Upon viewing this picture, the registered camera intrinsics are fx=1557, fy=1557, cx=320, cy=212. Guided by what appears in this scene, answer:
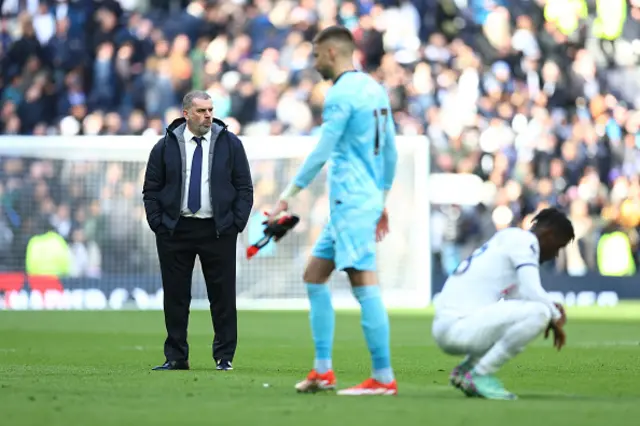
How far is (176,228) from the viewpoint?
11.8 metres

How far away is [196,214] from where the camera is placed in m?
11.8

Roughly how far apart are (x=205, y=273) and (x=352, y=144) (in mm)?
3160

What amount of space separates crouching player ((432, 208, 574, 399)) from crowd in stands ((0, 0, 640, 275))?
15.9 meters

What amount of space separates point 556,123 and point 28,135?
980 centimetres

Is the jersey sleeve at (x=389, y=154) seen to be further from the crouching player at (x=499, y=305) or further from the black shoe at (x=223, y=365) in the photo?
the black shoe at (x=223, y=365)

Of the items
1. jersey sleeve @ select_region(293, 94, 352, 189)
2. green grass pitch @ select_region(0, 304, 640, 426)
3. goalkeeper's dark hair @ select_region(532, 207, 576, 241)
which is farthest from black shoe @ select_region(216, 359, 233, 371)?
goalkeeper's dark hair @ select_region(532, 207, 576, 241)

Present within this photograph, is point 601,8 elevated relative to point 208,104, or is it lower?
elevated

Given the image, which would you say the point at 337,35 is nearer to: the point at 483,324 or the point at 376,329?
the point at 376,329

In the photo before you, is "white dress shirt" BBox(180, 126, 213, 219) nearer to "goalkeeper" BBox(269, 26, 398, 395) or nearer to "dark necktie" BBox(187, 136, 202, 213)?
"dark necktie" BBox(187, 136, 202, 213)

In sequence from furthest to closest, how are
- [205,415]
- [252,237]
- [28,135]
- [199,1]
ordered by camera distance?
1. [199,1]
2. [28,135]
3. [252,237]
4. [205,415]

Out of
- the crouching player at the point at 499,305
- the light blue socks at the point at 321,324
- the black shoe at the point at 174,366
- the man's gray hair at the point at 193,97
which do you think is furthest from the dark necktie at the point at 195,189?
the crouching player at the point at 499,305

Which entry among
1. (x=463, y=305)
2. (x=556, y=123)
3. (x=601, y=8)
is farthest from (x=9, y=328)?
(x=601, y=8)

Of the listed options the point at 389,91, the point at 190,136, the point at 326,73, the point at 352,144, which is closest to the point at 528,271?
the point at 352,144

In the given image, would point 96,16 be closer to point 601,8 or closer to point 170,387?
point 601,8
